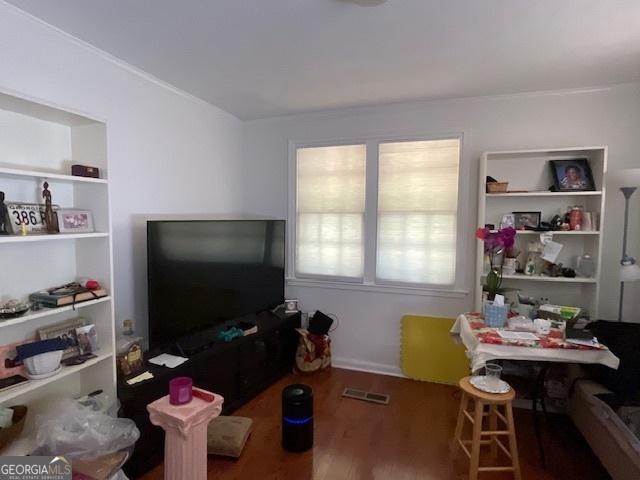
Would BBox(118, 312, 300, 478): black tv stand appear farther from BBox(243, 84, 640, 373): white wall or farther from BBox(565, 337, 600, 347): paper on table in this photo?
BBox(565, 337, 600, 347): paper on table

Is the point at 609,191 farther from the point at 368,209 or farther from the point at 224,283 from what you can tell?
the point at 224,283

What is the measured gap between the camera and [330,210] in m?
3.44

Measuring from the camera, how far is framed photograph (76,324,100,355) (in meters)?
1.85

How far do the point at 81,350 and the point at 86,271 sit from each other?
16.8 inches

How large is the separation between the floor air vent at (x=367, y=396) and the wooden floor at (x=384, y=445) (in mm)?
58

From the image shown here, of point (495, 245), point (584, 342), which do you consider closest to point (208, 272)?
point (495, 245)

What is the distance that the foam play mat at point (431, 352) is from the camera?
3053 mm

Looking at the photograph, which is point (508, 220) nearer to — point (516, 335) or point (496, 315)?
point (496, 315)

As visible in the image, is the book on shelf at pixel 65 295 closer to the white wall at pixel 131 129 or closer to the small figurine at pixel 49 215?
the small figurine at pixel 49 215

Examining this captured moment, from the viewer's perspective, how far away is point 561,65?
7.55ft

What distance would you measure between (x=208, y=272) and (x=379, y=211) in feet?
5.32

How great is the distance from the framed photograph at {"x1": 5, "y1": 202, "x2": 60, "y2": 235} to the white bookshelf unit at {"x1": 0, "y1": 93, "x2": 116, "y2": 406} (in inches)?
2.2

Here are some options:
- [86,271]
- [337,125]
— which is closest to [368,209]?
[337,125]

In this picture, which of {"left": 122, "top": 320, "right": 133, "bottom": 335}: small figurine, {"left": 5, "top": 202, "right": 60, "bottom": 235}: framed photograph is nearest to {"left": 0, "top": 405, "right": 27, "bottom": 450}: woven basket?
{"left": 122, "top": 320, "right": 133, "bottom": 335}: small figurine
